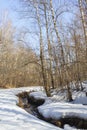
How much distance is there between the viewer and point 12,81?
36.4m

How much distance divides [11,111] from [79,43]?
917 centimetres

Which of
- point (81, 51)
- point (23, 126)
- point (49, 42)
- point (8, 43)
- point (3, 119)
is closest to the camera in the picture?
point (23, 126)

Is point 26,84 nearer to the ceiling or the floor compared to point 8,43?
nearer to the floor

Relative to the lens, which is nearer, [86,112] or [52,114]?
[86,112]

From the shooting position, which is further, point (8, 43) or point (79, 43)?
point (8, 43)

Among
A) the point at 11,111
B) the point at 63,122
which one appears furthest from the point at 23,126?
the point at 11,111

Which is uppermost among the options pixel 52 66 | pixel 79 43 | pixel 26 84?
pixel 79 43

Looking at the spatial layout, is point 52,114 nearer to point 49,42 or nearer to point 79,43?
point 79,43

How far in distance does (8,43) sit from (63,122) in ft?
101

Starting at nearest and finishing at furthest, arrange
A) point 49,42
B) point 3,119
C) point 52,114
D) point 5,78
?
point 3,119, point 52,114, point 49,42, point 5,78

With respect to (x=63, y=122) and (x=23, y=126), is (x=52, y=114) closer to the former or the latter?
(x=63, y=122)

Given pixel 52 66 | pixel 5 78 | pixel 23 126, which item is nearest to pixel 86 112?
pixel 23 126

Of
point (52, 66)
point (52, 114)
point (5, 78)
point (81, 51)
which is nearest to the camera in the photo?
point (52, 114)

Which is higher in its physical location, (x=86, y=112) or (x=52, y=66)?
(x=52, y=66)
